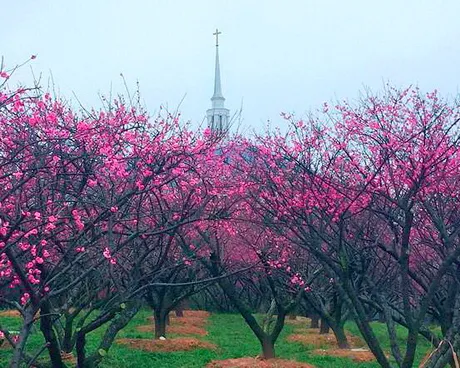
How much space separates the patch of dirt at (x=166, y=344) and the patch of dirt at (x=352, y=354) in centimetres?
307

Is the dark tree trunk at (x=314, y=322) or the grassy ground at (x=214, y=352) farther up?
the dark tree trunk at (x=314, y=322)

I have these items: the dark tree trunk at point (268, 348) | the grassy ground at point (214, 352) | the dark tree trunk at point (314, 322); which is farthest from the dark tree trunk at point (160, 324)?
the dark tree trunk at point (314, 322)

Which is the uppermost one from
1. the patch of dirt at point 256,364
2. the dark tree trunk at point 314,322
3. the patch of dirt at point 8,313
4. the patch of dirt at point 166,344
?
the patch of dirt at point 8,313

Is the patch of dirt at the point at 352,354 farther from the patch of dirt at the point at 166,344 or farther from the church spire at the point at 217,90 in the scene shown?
the church spire at the point at 217,90

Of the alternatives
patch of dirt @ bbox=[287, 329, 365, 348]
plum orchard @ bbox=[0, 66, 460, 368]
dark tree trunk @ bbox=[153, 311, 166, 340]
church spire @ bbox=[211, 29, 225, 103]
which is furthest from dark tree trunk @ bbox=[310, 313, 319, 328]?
church spire @ bbox=[211, 29, 225, 103]

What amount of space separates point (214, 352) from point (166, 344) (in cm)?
138

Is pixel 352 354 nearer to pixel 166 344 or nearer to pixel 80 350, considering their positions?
pixel 166 344

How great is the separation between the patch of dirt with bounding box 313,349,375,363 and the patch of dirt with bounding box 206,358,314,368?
2037 mm

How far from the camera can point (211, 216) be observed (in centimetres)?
965

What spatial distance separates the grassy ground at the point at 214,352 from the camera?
541 inches

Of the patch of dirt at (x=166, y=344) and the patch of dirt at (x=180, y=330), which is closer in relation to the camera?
the patch of dirt at (x=166, y=344)

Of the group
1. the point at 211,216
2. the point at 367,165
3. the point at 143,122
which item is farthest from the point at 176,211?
the point at 367,165

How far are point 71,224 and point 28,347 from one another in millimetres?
8509

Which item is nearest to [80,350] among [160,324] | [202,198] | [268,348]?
[202,198]
